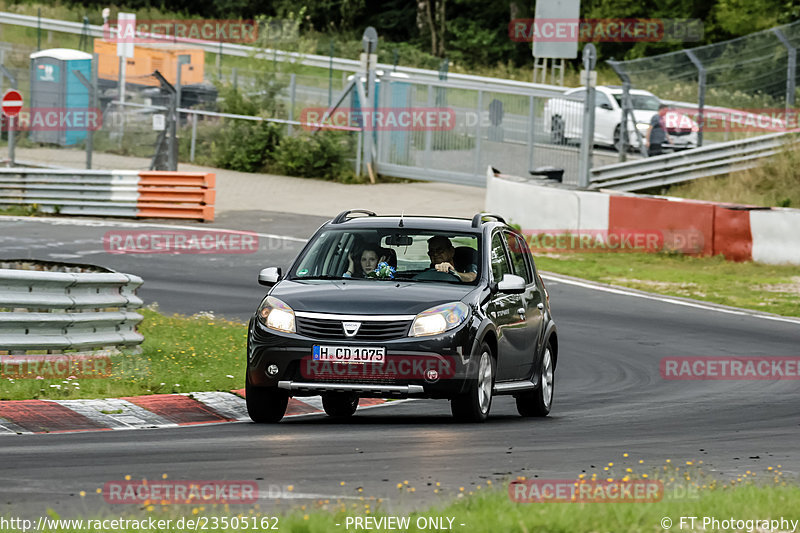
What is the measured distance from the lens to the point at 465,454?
29.7 ft

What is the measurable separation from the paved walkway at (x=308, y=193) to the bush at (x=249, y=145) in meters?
0.35

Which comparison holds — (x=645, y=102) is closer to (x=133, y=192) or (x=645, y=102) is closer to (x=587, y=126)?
(x=587, y=126)

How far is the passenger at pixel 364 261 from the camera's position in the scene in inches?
455

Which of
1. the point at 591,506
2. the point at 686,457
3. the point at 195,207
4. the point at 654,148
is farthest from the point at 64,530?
the point at 654,148

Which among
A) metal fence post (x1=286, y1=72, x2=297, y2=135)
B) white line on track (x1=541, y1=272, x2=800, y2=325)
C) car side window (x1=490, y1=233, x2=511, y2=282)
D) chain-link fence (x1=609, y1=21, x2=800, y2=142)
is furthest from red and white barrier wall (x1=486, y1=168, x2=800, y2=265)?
car side window (x1=490, y1=233, x2=511, y2=282)

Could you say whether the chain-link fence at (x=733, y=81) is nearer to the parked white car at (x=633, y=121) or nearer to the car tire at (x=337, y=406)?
the parked white car at (x=633, y=121)

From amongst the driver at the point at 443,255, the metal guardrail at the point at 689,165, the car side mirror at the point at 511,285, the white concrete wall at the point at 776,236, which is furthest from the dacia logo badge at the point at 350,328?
the metal guardrail at the point at 689,165

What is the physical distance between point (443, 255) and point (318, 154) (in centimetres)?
2412

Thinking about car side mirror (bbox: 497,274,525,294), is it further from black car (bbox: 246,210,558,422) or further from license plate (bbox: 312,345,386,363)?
license plate (bbox: 312,345,386,363)

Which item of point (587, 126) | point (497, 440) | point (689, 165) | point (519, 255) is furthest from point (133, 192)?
point (497, 440)

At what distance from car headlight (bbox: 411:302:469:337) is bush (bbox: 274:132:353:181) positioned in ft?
81.0

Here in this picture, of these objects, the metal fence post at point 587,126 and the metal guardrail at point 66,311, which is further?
A: the metal fence post at point 587,126

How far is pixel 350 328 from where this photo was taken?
10.5 m

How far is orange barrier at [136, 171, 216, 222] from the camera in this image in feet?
95.9
